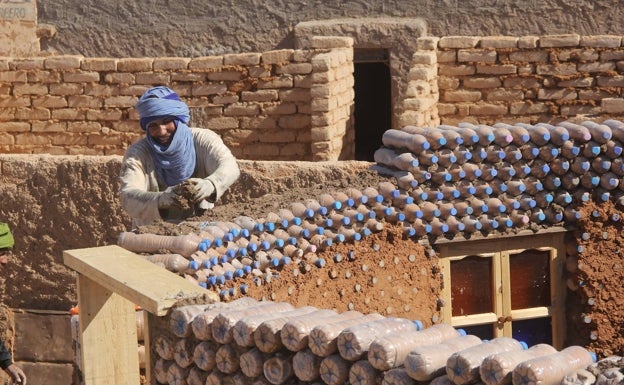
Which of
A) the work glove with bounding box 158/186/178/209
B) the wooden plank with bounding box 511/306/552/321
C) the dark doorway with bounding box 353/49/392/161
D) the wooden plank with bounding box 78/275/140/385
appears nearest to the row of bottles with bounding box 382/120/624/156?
the wooden plank with bounding box 511/306/552/321

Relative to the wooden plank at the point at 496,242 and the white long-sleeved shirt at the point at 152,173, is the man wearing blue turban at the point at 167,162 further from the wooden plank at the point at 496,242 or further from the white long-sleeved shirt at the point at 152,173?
the wooden plank at the point at 496,242

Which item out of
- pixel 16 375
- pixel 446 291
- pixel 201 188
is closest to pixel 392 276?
pixel 446 291

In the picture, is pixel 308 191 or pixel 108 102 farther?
pixel 108 102

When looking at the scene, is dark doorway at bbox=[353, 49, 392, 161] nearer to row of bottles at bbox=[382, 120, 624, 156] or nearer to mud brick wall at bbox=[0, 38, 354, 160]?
mud brick wall at bbox=[0, 38, 354, 160]

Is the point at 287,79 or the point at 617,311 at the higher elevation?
the point at 287,79

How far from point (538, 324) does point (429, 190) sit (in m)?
1.68

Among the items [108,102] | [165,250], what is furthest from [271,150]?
[165,250]

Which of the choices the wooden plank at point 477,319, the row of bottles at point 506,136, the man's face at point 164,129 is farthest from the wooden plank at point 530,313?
the man's face at point 164,129

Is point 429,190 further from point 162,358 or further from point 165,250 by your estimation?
point 162,358

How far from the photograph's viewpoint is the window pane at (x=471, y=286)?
1198 centimetres

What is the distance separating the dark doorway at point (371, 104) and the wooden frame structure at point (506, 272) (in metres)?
4.99

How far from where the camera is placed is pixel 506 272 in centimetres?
1209

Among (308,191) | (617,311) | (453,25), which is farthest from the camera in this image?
(453,25)

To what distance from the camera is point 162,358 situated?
8023 millimetres
